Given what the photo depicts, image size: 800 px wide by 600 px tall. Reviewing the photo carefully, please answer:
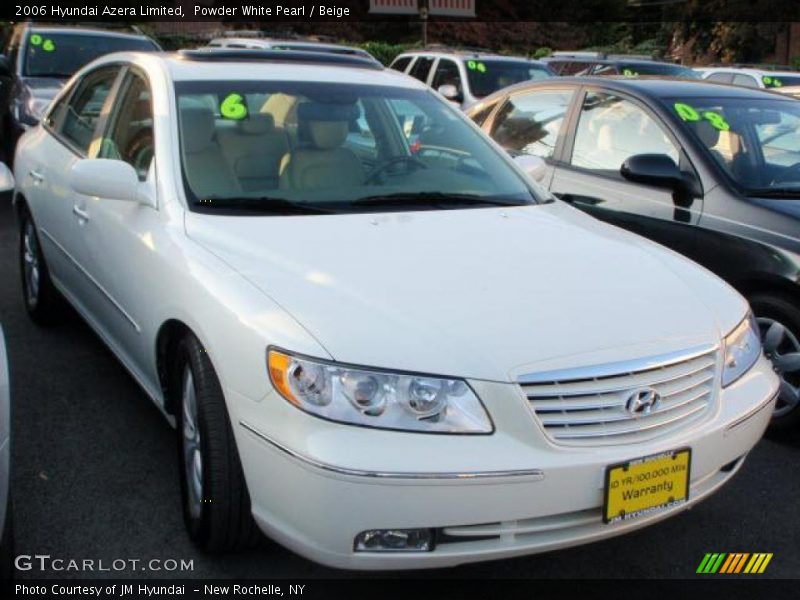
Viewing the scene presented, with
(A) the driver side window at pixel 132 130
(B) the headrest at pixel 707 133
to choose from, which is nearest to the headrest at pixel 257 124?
(A) the driver side window at pixel 132 130

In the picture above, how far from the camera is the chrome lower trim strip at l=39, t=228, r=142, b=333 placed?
343cm

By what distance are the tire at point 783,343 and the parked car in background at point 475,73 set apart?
8606 millimetres

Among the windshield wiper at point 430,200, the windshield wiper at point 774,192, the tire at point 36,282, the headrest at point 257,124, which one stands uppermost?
the headrest at point 257,124

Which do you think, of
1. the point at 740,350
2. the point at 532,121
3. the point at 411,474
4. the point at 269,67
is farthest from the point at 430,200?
the point at 532,121

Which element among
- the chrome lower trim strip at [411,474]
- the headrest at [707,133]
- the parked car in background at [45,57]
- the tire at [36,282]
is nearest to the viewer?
the chrome lower trim strip at [411,474]

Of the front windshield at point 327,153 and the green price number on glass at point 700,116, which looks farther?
the green price number on glass at point 700,116

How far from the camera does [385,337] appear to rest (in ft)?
8.03

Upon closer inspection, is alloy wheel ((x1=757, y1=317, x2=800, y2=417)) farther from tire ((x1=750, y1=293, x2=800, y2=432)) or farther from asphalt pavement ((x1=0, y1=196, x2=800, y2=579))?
asphalt pavement ((x1=0, y1=196, x2=800, y2=579))

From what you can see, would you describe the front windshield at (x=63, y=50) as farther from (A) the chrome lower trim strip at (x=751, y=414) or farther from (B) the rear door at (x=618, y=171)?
(A) the chrome lower trim strip at (x=751, y=414)

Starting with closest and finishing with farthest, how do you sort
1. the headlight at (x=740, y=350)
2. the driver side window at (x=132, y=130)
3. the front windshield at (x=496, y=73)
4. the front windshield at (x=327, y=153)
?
the headlight at (x=740, y=350), the front windshield at (x=327, y=153), the driver side window at (x=132, y=130), the front windshield at (x=496, y=73)

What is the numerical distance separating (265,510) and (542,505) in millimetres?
750

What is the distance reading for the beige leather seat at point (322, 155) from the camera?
3535 mm

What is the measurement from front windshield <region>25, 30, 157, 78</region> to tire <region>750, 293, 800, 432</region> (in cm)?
801

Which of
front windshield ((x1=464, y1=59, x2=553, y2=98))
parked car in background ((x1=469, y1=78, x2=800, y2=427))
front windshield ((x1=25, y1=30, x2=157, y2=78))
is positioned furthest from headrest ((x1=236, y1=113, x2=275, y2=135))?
front windshield ((x1=464, y1=59, x2=553, y2=98))
